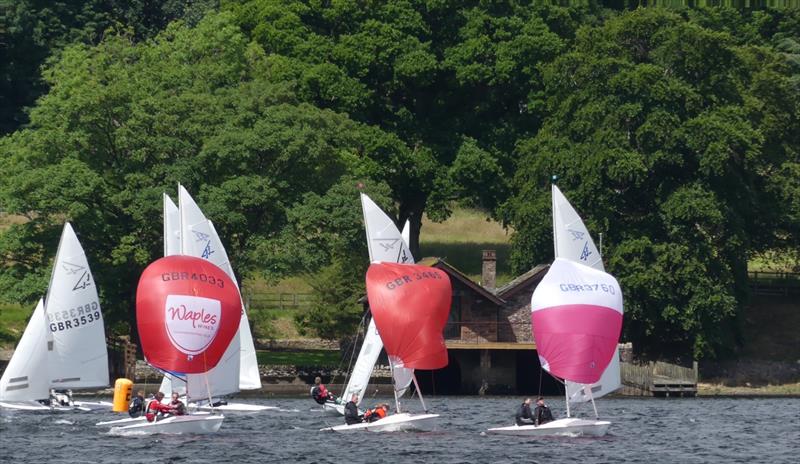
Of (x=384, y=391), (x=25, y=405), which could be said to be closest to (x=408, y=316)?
(x=25, y=405)

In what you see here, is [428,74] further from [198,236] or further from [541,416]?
[541,416]

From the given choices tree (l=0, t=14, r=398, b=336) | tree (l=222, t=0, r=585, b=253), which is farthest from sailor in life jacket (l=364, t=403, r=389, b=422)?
tree (l=222, t=0, r=585, b=253)

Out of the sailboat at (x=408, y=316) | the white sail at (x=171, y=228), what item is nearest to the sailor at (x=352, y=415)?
the sailboat at (x=408, y=316)

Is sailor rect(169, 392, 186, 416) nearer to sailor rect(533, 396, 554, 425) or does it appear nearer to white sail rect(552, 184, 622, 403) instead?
sailor rect(533, 396, 554, 425)

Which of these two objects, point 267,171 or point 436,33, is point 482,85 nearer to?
point 436,33

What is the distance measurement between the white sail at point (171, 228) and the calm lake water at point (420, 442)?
21.3 ft

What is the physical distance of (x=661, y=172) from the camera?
82875 millimetres

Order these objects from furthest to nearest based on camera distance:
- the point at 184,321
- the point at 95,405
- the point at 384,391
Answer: the point at 384,391, the point at 95,405, the point at 184,321

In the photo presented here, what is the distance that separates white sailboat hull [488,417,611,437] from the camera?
5203cm

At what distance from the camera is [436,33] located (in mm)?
93438

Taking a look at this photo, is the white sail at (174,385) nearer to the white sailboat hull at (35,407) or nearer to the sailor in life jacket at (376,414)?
the white sailboat hull at (35,407)

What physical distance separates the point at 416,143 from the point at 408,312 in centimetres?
4020

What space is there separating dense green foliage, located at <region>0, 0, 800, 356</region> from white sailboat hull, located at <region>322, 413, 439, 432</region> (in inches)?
831

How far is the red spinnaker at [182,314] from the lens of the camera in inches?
2058
